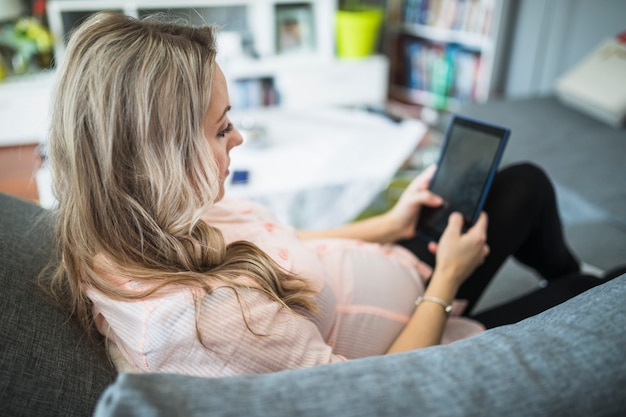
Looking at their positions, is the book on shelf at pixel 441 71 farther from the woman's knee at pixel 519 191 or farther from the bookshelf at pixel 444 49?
the woman's knee at pixel 519 191

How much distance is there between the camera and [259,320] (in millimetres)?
632

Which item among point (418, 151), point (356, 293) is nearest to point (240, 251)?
point (356, 293)

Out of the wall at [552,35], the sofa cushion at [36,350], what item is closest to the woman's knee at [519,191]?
the sofa cushion at [36,350]

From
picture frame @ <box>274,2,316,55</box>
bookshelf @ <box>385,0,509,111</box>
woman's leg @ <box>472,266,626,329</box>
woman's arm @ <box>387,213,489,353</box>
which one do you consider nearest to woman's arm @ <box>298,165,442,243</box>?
woman's arm @ <box>387,213,489,353</box>

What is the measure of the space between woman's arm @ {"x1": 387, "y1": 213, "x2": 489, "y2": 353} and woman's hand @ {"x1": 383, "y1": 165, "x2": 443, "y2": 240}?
0.10 m

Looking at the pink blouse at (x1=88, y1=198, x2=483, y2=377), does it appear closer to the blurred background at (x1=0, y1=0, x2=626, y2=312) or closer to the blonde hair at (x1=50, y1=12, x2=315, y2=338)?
the blonde hair at (x1=50, y1=12, x2=315, y2=338)

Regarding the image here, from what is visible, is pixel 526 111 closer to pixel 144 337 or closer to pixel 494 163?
pixel 494 163

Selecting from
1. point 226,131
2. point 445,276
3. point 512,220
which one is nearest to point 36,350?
point 226,131

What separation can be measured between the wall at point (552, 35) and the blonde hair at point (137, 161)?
260cm

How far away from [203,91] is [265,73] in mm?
2673

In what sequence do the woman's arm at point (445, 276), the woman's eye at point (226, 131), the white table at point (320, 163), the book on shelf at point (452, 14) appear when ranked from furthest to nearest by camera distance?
the book on shelf at point (452, 14)
the white table at point (320, 163)
the woman's arm at point (445, 276)
the woman's eye at point (226, 131)

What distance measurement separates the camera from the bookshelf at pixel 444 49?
308 centimetres

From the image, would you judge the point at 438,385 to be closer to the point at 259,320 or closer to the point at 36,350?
the point at 259,320

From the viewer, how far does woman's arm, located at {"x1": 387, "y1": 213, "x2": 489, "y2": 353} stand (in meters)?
0.83
